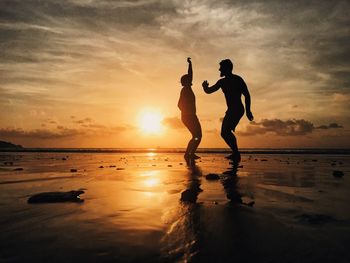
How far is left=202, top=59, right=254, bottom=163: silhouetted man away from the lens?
9297 millimetres

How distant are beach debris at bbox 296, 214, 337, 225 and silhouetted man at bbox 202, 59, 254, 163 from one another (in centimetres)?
621

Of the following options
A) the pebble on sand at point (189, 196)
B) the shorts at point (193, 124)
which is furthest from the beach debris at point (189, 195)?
the shorts at point (193, 124)

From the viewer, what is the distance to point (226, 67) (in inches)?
373

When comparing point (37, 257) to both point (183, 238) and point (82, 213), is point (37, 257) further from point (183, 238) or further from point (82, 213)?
point (82, 213)

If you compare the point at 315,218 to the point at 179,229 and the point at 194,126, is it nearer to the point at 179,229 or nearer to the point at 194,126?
the point at 179,229

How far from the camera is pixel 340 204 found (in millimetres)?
3641

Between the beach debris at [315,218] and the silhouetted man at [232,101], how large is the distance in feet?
20.4

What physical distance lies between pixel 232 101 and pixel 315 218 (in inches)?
267

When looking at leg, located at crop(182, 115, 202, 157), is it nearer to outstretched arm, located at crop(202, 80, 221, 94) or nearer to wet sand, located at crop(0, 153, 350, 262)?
outstretched arm, located at crop(202, 80, 221, 94)

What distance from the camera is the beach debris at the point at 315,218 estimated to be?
275 centimetres

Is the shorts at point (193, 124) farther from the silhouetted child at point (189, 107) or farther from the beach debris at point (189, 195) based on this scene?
the beach debris at point (189, 195)

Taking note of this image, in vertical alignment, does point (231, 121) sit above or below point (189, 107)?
below

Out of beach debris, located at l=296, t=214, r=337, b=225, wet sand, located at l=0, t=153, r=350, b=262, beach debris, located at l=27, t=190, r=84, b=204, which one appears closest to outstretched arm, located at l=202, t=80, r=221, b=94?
wet sand, located at l=0, t=153, r=350, b=262

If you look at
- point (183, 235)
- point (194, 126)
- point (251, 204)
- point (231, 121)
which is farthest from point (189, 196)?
point (194, 126)
